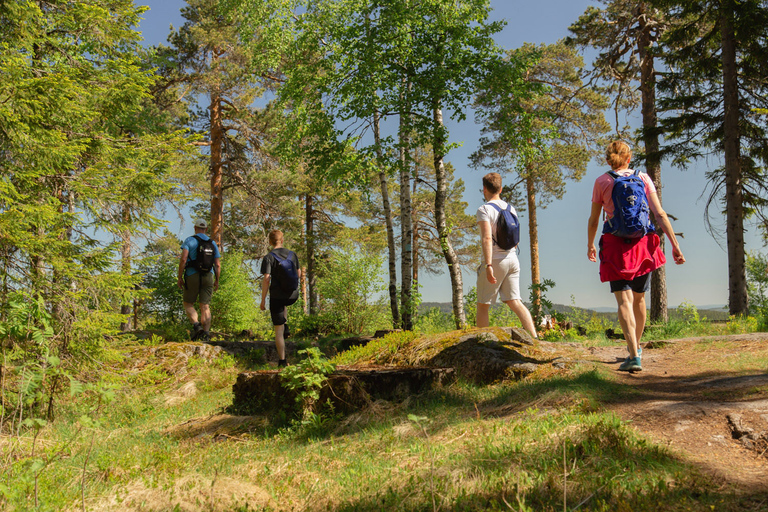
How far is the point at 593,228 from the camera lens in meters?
5.30

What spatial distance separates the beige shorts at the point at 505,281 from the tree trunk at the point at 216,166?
14.4m

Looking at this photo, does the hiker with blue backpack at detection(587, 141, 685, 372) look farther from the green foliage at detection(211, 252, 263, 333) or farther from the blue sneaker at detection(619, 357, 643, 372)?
the green foliage at detection(211, 252, 263, 333)

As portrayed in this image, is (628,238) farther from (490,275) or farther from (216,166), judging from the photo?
(216,166)

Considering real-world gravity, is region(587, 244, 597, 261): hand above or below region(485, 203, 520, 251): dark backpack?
below

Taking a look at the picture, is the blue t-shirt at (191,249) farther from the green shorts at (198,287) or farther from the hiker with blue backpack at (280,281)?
the hiker with blue backpack at (280,281)

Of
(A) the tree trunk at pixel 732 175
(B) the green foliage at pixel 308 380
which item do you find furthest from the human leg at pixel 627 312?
(A) the tree trunk at pixel 732 175

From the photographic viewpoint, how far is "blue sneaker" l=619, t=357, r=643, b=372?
5.21 meters

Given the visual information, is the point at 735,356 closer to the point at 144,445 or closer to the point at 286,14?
the point at 144,445

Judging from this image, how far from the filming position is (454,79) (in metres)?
12.0

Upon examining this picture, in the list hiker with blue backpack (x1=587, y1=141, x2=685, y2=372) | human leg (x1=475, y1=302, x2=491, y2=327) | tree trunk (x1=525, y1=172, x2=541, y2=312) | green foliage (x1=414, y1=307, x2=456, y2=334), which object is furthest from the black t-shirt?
tree trunk (x1=525, y1=172, x2=541, y2=312)

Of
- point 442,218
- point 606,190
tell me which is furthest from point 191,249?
point 606,190

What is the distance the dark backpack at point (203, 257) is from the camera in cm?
970

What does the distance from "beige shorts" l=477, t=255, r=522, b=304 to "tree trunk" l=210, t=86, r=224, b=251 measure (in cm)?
1443

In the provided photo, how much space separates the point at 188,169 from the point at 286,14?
9.31m
